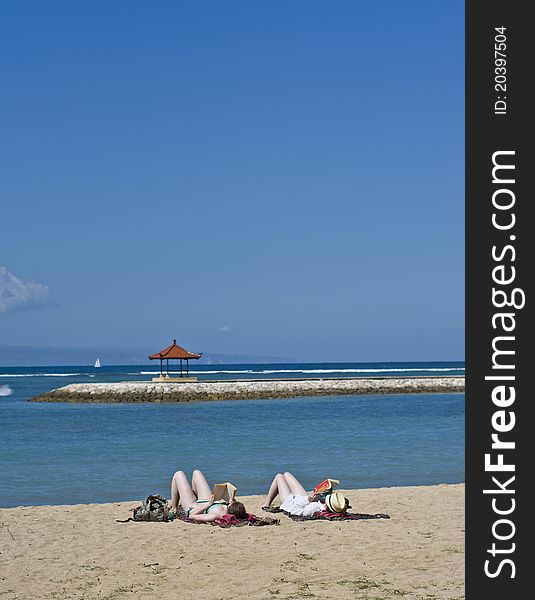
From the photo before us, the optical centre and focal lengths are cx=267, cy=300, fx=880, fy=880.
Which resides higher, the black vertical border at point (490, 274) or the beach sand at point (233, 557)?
the black vertical border at point (490, 274)

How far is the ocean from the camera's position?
18.4m

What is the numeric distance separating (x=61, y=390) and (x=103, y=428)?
1039 inches

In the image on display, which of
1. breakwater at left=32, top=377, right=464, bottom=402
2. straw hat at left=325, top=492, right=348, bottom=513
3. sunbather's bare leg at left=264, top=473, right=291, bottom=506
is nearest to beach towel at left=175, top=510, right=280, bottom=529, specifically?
straw hat at left=325, top=492, right=348, bottom=513

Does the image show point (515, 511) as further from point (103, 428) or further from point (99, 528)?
point (103, 428)

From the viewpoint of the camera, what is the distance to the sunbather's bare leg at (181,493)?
1270 cm

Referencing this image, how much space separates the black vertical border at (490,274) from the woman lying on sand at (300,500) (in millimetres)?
8466

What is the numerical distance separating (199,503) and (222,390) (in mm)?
46294

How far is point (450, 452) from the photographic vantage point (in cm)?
2438

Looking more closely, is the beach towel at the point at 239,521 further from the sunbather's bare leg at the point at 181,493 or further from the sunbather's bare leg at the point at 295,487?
the sunbather's bare leg at the point at 295,487

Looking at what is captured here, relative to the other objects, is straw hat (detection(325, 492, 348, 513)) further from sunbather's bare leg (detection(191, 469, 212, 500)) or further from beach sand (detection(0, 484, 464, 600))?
sunbather's bare leg (detection(191, 469, 212, 500))

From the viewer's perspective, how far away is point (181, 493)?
504 inches

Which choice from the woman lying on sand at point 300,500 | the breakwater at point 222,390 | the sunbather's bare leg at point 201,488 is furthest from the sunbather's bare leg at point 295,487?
the breakwater at point 222,390

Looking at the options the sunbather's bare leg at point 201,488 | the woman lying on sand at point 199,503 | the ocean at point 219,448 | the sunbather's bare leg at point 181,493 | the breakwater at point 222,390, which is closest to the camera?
the woman lying on sand at point 199,503

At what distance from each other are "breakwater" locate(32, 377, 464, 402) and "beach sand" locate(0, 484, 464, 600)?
43.7 meters
